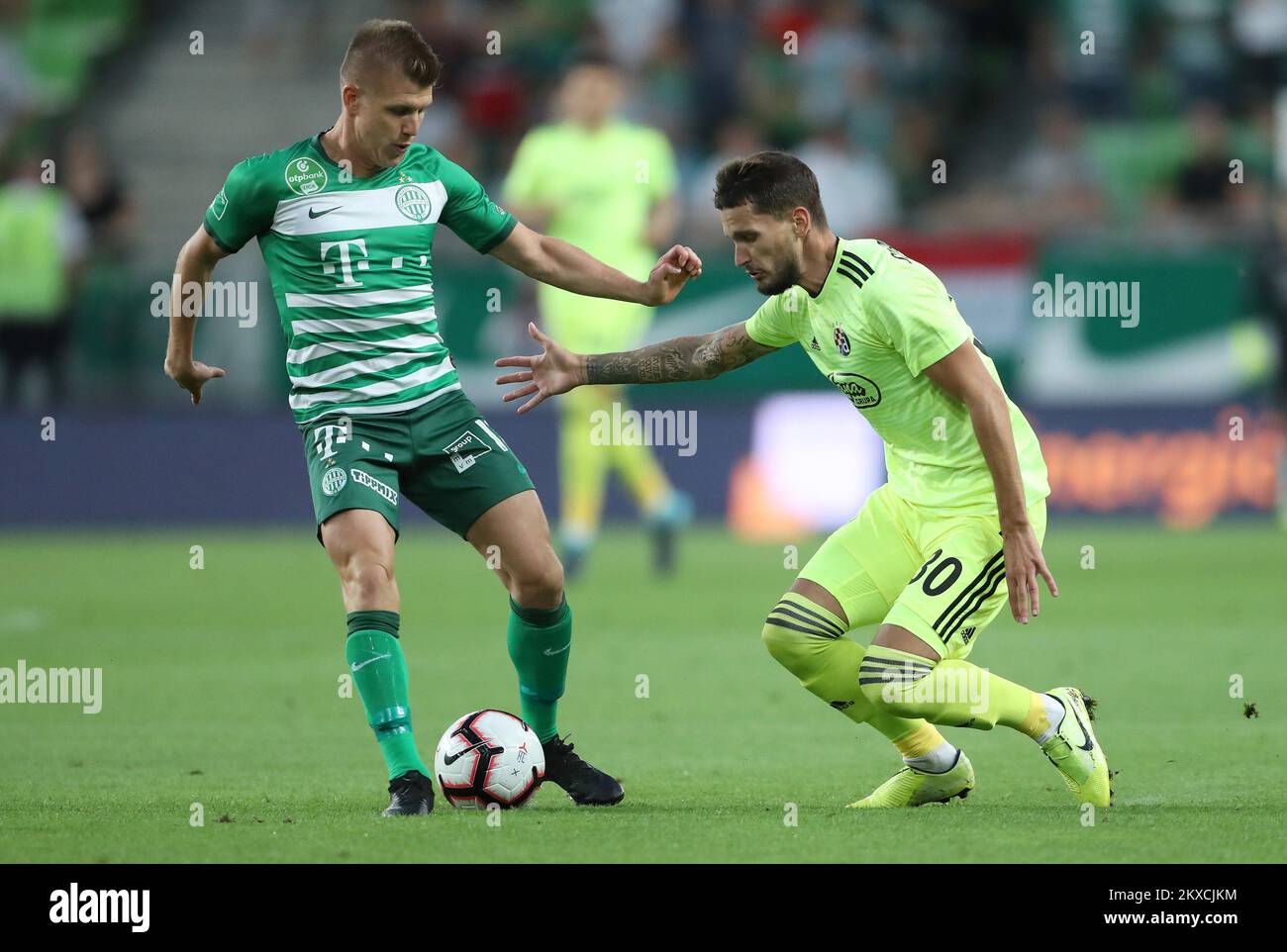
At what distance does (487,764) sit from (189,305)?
5.60ft

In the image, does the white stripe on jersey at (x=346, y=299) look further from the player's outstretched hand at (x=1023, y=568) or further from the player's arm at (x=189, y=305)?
the player's outstretched hand at (x=1023, y=568)

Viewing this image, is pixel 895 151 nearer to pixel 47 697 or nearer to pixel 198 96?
pixel 198 96

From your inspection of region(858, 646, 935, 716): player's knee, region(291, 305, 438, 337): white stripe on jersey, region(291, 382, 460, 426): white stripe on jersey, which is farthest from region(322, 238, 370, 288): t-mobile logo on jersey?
region(858, 646, 935, 716): player's knee

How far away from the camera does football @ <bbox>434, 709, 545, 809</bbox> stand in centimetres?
589

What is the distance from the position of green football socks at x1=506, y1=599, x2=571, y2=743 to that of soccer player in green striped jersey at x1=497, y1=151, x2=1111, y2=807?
687mm

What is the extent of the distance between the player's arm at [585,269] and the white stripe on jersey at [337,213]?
1.56 feet

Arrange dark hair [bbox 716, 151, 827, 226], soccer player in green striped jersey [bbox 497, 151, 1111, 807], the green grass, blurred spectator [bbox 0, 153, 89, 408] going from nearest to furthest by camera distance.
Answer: the green grass → soccer player in green striped jersey [bbox 497, 151, 1111, 807] → dark hair [bbox 716, 151, 827, 226] → blurred spectator [bbox 0, 153, 89, 408]

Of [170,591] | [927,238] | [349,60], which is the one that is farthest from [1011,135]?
[349,60]

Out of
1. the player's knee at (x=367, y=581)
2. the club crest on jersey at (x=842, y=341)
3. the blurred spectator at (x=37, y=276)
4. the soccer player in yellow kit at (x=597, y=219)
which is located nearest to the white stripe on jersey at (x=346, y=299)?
the player's knee at (x=367, y=581)

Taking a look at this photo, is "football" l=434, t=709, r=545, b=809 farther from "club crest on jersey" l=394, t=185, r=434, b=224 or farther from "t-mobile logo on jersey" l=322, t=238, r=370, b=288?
"club crest on jersey" l=394, t=185, r=434, b=224

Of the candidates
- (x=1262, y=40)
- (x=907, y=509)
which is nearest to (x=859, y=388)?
(x=907, y=509)

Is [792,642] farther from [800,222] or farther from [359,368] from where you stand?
[359,368]

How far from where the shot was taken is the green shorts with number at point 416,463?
588 cm

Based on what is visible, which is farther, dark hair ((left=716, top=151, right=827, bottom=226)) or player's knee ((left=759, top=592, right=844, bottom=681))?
player's knee ((left=759, top=592, right=844, bottom=681))
